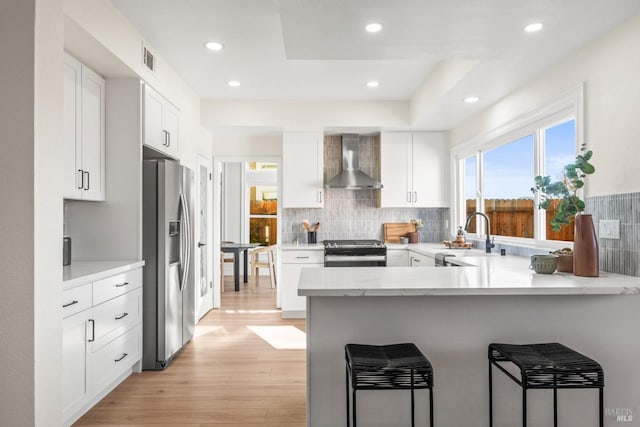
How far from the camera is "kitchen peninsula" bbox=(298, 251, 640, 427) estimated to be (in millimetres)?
2168

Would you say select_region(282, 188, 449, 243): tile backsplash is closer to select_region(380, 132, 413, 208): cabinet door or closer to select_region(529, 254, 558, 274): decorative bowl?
select_region(380, 132, 413, 208): cabinet door

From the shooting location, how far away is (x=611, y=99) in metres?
2.54

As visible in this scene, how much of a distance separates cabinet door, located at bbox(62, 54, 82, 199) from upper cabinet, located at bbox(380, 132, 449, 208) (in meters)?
3.49

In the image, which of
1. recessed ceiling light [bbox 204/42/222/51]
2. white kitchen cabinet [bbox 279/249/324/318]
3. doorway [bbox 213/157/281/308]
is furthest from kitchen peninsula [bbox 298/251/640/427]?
doorway [bbox 213/157/281/308]

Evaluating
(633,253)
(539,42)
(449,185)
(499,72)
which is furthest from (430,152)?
(633,253)

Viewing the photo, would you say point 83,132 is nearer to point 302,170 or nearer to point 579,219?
point 302,170

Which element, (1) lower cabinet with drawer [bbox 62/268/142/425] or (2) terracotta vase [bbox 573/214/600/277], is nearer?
(2) terracotta vase [bbox 573/214/600/277]

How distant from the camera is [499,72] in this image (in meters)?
3.25

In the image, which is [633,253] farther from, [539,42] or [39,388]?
[39,388]

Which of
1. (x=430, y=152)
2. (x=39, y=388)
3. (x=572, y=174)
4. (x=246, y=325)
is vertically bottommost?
(x=246, y=325)

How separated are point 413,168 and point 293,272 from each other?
1967 millimetres

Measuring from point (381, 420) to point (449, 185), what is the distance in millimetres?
3840

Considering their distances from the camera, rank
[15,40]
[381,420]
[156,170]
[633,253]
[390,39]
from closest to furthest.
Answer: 1. [15,40]
2. [381,420]
3. [633,253]
4. [390,39]
5. [156,170]

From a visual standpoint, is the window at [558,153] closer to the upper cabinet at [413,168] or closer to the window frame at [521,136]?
the window frame at [521,136]
